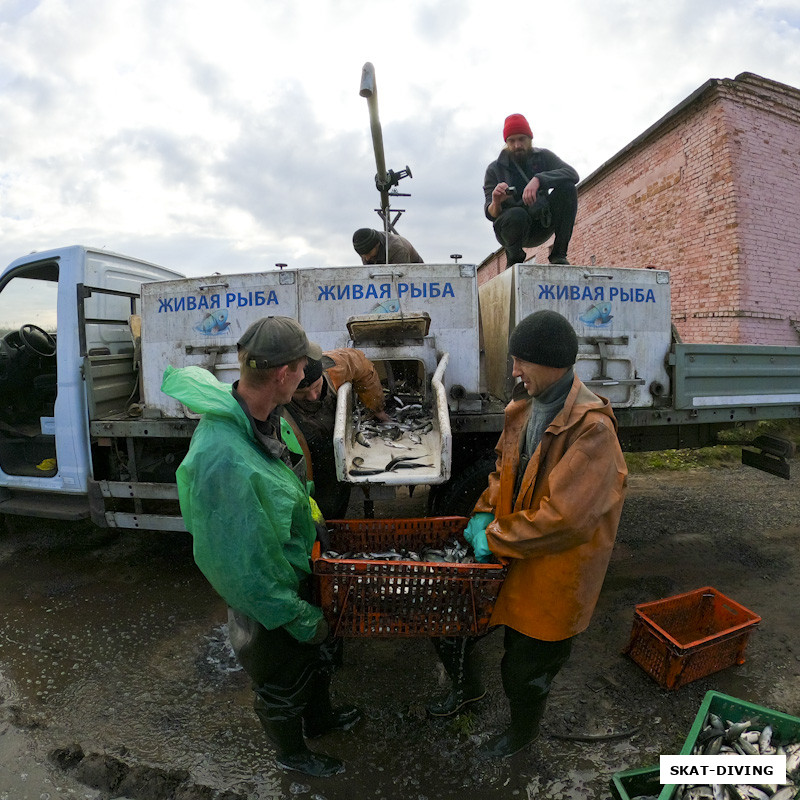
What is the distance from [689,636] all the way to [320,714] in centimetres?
245

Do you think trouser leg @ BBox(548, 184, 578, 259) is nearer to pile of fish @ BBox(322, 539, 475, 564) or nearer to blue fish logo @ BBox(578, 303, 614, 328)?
blue fish logo @ BBox(578, 303, 614, 328)

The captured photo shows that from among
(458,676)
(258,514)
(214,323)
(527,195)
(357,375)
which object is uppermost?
(527,195)

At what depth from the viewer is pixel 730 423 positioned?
446cm

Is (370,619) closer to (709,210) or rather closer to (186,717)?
(186,717)

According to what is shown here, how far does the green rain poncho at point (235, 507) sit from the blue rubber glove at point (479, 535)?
2.65 feet

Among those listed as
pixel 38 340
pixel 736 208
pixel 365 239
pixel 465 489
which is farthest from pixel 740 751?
pixel 736 208

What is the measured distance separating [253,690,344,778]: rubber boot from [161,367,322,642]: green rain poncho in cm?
52

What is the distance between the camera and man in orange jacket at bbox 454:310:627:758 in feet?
→ 6.27

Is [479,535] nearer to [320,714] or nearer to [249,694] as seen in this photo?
[320,714]

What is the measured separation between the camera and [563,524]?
6.14 feet

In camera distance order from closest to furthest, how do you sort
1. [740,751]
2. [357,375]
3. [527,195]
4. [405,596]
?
[740,751]
[405,596]
[357,375]
[527,195]

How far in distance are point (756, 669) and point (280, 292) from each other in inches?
158

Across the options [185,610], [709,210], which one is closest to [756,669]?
[185,610]

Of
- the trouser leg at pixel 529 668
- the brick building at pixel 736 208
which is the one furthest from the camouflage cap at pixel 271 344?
the brick building at pixel 736 208
